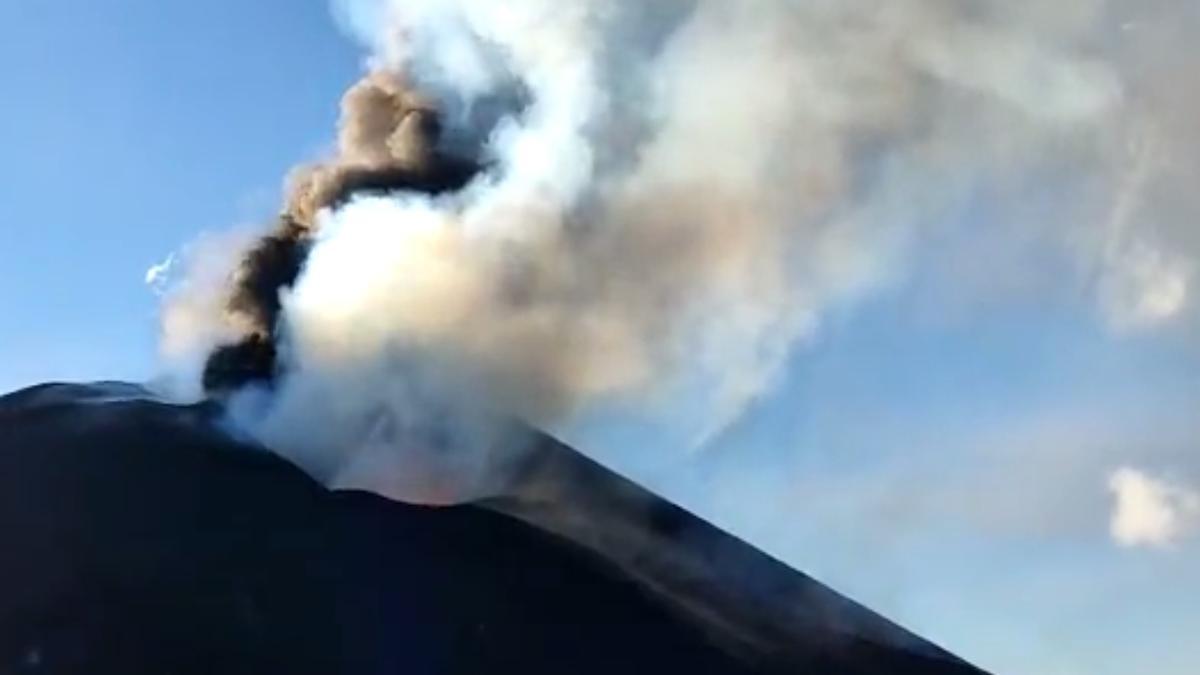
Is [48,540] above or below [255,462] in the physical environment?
below

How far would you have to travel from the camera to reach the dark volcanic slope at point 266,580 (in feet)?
103

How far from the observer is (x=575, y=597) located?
34.8m

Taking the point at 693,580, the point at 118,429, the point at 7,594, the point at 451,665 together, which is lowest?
the point at 7,594

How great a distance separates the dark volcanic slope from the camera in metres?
31.3

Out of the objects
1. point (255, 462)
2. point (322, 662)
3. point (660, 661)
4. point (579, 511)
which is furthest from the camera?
point (579, 511)

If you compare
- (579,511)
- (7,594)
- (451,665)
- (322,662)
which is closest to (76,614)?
(7,594)

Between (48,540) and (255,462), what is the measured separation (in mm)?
4203

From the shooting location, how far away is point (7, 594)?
32469 millimetres

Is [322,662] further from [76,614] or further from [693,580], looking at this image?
[693,580]

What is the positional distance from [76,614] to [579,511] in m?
12.0

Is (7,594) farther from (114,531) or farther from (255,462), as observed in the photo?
(255,462)

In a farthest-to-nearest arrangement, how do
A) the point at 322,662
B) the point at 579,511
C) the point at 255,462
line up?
1. the point at 579,511
2. the point at 255,462
3. the point at 322,662

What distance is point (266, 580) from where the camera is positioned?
1310 inches

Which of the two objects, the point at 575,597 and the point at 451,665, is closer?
the point at 451,665
